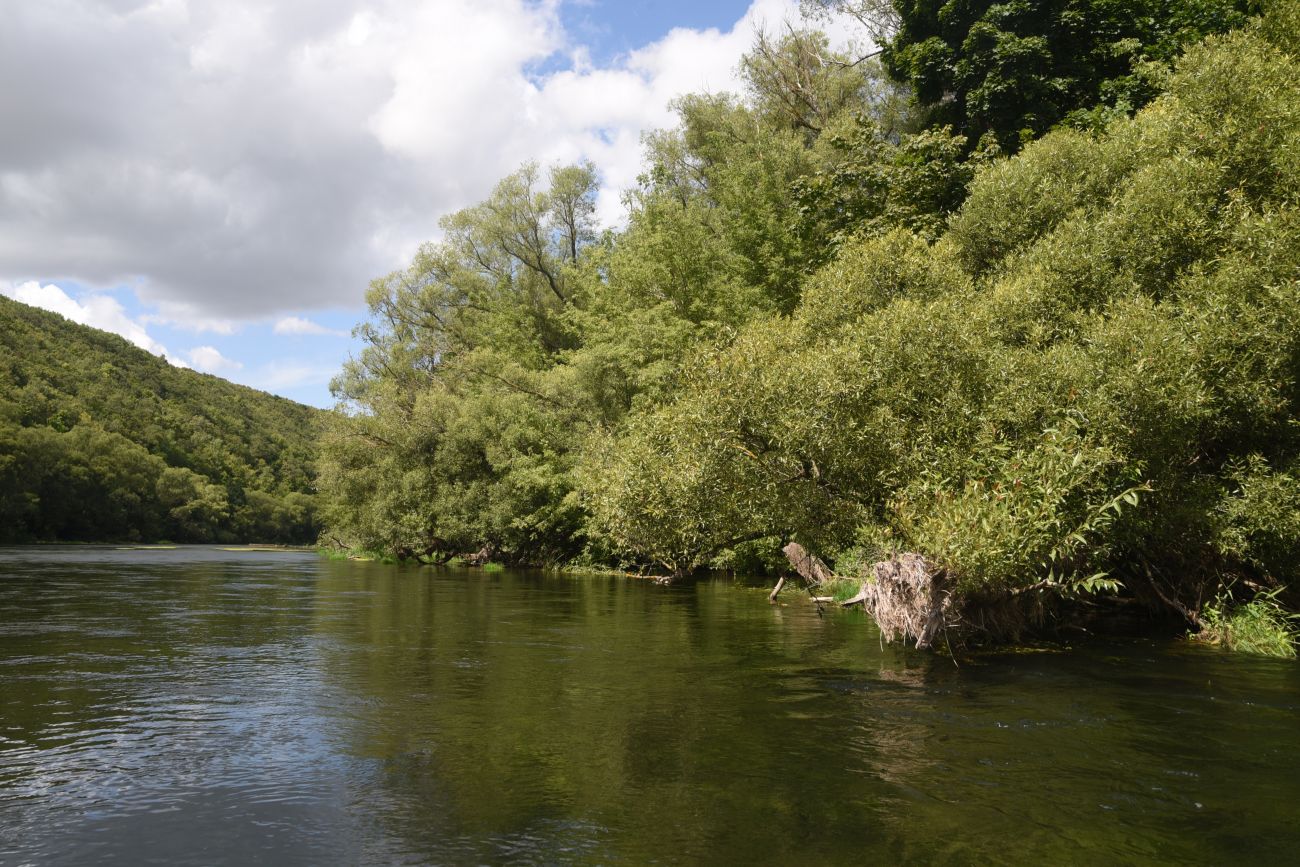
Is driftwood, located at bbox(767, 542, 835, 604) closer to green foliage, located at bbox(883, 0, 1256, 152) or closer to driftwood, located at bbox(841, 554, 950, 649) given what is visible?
driftwood, located at bbox(841, 554, 950, 649)

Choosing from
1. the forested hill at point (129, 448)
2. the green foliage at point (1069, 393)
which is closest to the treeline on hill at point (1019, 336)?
the green foliage at point (1069, 393)

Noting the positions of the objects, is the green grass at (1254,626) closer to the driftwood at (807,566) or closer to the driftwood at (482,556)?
the driftwood at (807,566)

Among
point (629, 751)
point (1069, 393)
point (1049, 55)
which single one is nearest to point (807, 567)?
point (1069, 393)

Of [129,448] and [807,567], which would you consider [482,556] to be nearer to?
[807,567]

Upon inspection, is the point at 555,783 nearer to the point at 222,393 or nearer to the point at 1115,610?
the point at 1115,610

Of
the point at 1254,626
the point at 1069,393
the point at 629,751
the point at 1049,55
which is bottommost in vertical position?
the point at 629,751

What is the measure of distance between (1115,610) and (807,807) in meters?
19.1

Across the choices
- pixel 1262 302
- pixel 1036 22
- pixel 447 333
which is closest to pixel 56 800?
pixel 1262 302

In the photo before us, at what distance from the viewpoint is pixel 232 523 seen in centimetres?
13088

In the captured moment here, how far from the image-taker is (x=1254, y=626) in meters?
20.1

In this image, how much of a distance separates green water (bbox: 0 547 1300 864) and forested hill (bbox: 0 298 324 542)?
225 ft

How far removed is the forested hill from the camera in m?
98.4

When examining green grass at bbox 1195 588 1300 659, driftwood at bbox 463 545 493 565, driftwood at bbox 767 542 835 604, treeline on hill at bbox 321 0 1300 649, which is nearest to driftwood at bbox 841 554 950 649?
treeline on hill at bbox 321 0 1300 649

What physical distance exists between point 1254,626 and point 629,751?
16.9 metres
